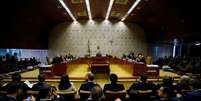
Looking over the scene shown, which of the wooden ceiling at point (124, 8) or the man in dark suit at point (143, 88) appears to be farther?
the wooden ceiling at point (124, 8)

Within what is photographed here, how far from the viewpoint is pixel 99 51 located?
2527 cm

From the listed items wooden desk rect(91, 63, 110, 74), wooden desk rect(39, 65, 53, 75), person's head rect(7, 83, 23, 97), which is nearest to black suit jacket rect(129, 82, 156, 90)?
person's head rect(7, 83, 23, 97)

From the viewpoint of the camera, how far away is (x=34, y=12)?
62.8 feet

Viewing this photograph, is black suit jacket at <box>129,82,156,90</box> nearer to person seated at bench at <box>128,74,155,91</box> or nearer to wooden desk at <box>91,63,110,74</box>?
person seated at bench at <box>128,74,155,91</box>

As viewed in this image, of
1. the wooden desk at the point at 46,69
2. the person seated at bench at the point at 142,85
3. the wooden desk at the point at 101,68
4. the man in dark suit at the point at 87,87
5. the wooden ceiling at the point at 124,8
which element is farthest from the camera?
the wooden ceiling at the point at 124,8

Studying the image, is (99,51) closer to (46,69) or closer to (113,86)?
(46,69)

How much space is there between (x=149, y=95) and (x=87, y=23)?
22676 mm

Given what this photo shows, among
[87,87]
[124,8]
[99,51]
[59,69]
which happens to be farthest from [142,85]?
[99,51]

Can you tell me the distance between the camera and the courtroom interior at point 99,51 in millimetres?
5777

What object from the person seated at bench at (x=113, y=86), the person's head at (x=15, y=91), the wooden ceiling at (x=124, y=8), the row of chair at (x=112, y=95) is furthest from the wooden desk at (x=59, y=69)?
the person's head at (x=15, y=91)

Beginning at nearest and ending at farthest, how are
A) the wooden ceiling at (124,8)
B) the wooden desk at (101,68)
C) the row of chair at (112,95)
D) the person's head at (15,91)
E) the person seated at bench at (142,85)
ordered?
1. the person's head at (15,91)
2. the row of chair at (112,95)
3. the person seated at bench at (142,85)
4. the wooden desk at (101,68)
5. the wooden ceiling at (124,8)

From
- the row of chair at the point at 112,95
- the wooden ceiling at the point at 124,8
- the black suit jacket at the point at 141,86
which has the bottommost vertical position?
the row of chair at the point at 112,95

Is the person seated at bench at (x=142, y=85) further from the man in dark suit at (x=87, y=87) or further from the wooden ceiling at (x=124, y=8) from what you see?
the wooden ceiling at (x=124, y=8)

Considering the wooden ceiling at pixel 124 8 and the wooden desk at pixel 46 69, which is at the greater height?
the wooden ceiling at pixel 124 8
